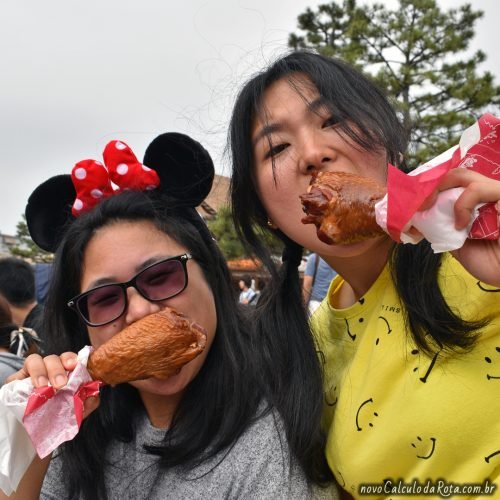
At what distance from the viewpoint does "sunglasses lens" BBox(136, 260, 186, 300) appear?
187 cm

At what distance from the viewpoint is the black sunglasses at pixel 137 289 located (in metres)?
1.86

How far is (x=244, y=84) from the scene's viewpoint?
2.17m

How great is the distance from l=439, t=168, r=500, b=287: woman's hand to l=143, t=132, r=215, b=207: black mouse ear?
131cm

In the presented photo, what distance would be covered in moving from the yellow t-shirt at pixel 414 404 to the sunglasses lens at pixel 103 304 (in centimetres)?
95

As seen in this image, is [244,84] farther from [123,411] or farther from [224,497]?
[224,497]

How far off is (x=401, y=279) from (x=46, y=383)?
1319mm

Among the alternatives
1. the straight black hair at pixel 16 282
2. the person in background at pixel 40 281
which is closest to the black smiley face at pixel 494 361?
the person in background at pixel 40 281

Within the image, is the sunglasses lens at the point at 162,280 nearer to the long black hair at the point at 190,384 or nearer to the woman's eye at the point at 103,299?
the woman's eye at the point at 103,299

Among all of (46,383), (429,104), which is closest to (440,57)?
(429,104)

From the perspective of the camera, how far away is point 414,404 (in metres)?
1.59

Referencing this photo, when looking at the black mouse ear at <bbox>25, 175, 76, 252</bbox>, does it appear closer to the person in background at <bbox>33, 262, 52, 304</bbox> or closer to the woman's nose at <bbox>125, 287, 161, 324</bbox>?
the woman's nose at <bbox>125, 287, 161, 324</bbox>

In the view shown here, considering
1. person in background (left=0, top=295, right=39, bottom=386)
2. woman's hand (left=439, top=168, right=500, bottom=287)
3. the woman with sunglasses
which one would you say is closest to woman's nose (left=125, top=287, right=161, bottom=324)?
the woman with sunglasses

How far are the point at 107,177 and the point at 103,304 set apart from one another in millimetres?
663

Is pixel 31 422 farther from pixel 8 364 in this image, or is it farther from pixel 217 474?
pixel 8 364
